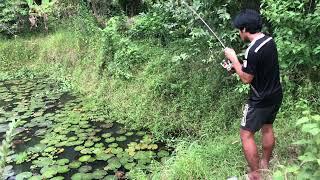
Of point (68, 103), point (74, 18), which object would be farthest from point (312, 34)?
point (74, 18)

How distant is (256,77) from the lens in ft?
12.2

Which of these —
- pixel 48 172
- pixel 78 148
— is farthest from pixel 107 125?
pixel 48 172

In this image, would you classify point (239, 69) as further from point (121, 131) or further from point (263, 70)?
point (121, 131)

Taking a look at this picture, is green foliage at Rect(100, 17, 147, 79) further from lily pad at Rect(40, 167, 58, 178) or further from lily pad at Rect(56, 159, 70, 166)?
lily pad at Rect(40, 167, 58, 178)

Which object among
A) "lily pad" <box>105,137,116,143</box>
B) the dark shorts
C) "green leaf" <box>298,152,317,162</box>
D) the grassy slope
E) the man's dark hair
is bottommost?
"lily pad" <box>105,137,116,143</box>

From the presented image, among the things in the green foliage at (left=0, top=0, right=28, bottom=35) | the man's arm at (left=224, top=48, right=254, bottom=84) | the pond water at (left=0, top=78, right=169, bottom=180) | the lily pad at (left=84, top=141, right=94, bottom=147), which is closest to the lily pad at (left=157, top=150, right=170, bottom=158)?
the pond water at (left=0, top=78, right=169, bottom=180)

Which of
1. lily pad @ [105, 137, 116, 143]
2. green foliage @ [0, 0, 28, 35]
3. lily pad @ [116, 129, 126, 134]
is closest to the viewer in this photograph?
lily pad @ [105, 137, 116, 143]

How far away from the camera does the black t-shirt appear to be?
3613mm

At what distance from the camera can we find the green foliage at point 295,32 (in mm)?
4742

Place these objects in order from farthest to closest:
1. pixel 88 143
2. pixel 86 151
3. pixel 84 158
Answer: pixel 88 143 → pixel 86 151 → pixel 84 158

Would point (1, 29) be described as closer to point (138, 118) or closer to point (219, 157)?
point (138, 118)

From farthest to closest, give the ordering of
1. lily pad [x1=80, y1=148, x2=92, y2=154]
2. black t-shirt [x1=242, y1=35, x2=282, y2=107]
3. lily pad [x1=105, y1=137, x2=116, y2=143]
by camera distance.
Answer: lily pad [x1=105, y1=137, x2=116, y2=143], lily pad [x1=80, y1=148, x2=92, y2=154], black t-shirt [x1=242, y1=35, x2=282, y2=107]

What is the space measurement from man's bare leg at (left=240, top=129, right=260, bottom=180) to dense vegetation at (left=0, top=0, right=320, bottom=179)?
215 mm

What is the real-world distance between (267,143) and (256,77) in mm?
801
